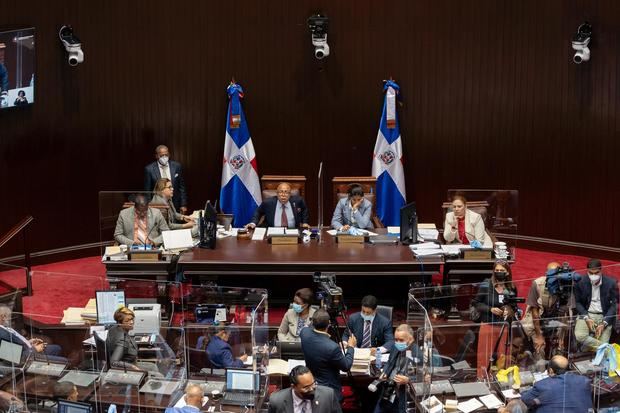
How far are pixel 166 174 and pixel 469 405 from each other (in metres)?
5.89

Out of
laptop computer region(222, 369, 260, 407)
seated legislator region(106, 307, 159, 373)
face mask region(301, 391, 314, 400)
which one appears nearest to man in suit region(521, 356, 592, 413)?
face mask region(301, 391, 314, 400)

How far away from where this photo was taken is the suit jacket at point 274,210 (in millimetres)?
10633

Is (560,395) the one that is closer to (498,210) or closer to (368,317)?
(368,317)

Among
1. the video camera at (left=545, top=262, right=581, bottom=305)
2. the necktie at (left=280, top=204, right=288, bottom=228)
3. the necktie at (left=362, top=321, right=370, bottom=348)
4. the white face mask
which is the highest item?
the white face mask

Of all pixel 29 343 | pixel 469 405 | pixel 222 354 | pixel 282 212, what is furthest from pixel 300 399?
pixel 282 212

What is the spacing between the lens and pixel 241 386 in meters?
6.88

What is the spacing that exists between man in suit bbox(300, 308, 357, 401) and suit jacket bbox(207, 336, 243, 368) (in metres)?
0.53

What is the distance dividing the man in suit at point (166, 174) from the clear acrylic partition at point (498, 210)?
3.48m

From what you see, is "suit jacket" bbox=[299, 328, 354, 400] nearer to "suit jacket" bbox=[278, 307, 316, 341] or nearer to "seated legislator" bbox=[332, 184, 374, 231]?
"suit jacket" bbox=[278, 307, 316, 341]

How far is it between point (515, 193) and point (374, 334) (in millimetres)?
2920

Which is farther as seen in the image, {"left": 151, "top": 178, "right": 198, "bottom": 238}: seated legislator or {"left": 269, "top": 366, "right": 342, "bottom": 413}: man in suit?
{"left": 151, "top": 178, "right": 198, "bottom": 238}: seated legislator

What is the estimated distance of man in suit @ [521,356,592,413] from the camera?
655cm

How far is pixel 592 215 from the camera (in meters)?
11.8

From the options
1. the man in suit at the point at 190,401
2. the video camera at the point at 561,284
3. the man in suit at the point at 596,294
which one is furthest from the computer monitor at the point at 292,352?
the man in suit at the point at 596,294
